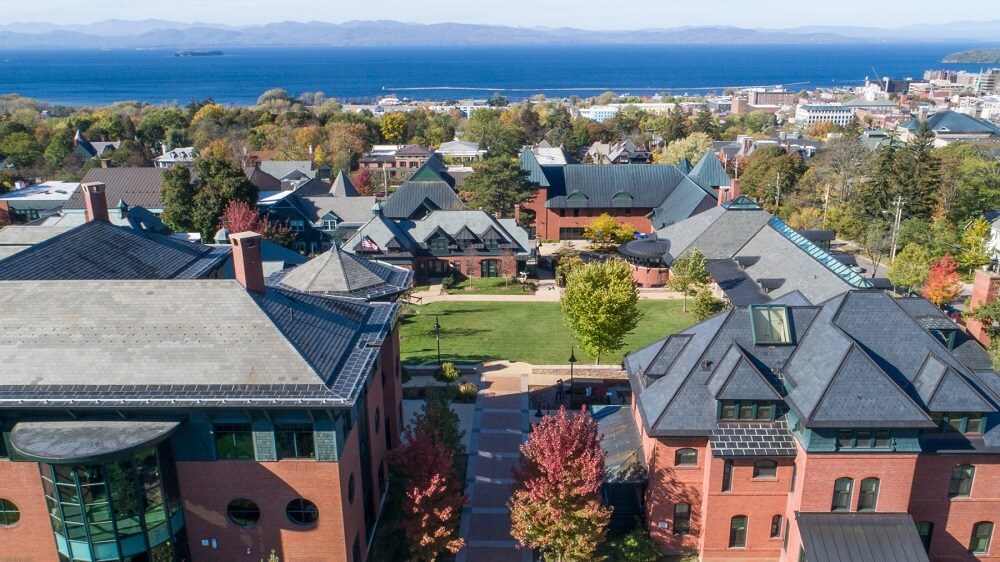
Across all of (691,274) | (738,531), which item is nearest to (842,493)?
(738,531)

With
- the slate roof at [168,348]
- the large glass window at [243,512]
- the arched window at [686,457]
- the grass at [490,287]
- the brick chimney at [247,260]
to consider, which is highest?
the brick chimney at [247,260]

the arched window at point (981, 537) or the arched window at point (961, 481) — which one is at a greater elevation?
the arched window at point (961, 481)

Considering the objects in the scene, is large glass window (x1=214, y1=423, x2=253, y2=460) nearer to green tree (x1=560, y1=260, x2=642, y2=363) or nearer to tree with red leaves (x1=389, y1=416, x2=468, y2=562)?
tree with red leaves (x1=389, y1=416, x2=468, y2=562)

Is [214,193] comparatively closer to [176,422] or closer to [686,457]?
[176,422]

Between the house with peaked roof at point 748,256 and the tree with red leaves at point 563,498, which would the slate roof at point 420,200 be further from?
the tree with red leaves at point 563,498

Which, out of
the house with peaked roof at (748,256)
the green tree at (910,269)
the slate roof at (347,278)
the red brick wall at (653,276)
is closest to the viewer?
the slate roof at (347,278)

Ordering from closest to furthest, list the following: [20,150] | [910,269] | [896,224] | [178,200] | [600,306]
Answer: [600,306]
[910,269]
[896,224]
[178,200]
[20,150]

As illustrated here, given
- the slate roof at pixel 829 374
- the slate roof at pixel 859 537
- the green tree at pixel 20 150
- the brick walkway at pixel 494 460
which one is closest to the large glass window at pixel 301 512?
the brick walkway at pixel 494 460

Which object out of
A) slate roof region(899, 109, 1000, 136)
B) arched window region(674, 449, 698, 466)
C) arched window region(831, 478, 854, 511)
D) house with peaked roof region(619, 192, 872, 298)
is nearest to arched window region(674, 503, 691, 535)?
arched window region(674, 449, 698, 466)
